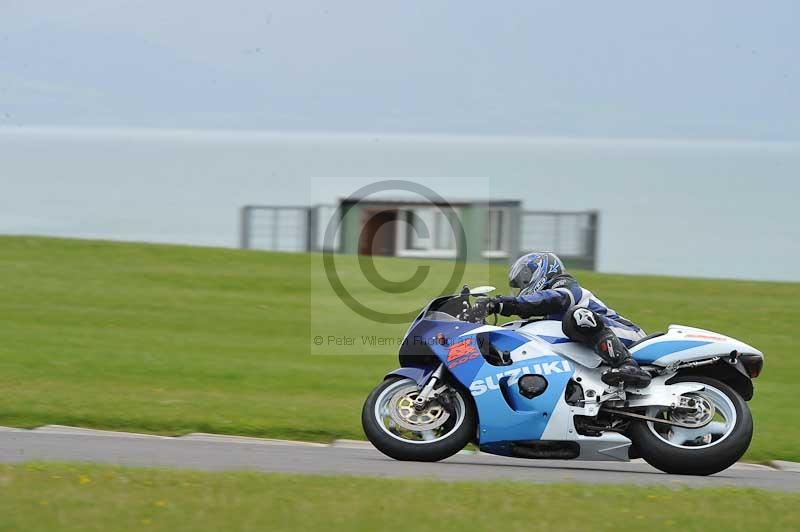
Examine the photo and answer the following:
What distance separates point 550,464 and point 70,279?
13.2 meters

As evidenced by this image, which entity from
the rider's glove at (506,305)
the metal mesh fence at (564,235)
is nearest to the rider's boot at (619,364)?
the rider's glove at (506,305)

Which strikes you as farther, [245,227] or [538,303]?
[245,227]

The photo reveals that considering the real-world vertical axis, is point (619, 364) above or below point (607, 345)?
below

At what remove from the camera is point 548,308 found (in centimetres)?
962

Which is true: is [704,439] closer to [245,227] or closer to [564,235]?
[564,235]

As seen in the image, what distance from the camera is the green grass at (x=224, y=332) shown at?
12.1 m

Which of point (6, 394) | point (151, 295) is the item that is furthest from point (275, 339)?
point (6, 394)

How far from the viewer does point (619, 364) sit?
9430 mm

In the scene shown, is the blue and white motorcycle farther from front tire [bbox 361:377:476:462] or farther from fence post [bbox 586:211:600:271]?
fence post [bbox 586:211:600:271]

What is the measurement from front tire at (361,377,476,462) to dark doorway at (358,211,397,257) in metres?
21.1

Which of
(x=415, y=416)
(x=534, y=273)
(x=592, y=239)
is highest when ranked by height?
(x=534, y=273)

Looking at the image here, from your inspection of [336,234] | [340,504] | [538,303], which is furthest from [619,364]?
[336,234]

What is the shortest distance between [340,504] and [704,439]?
337cm

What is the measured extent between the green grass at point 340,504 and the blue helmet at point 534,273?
7.02 ft
